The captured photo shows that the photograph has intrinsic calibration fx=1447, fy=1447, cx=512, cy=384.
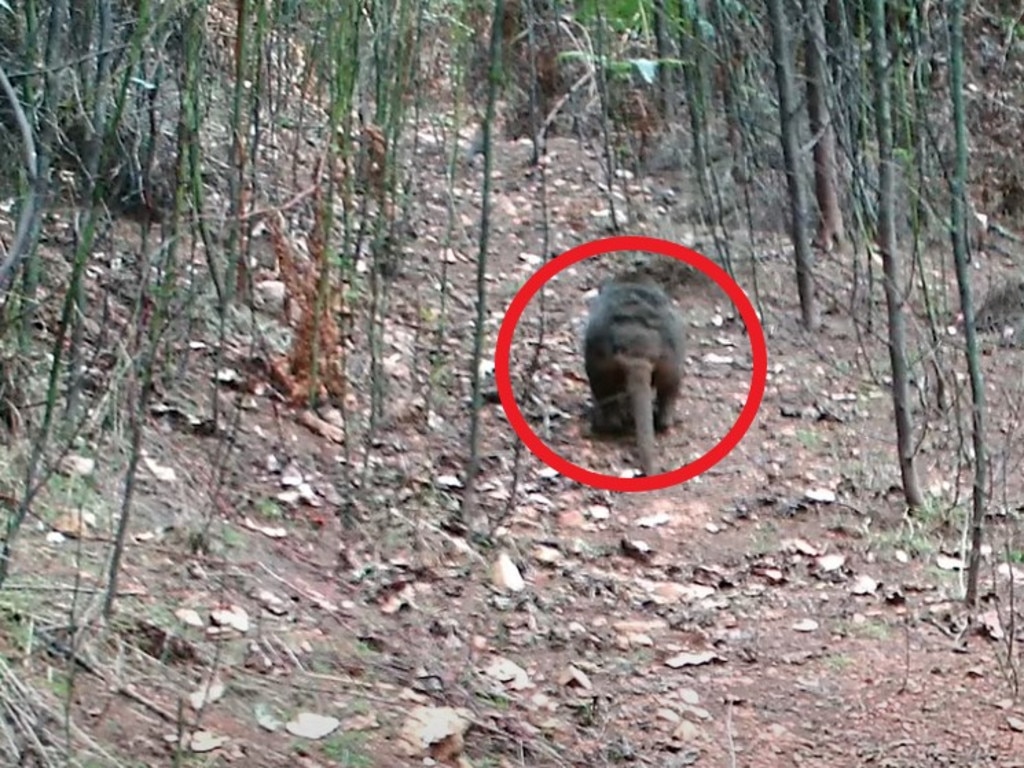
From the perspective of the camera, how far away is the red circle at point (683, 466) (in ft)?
18.5

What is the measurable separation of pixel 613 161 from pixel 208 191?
3.58m

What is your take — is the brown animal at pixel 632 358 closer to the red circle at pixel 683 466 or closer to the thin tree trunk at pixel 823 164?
the red circle at pixel 683 466

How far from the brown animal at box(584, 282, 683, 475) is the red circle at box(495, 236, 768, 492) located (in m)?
0.20

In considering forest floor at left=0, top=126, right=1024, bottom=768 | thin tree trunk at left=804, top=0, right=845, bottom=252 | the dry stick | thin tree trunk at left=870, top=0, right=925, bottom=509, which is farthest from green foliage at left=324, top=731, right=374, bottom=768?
thin tree trunk at left=804, top=0, right=845, bottom=252

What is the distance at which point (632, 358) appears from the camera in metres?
5.82

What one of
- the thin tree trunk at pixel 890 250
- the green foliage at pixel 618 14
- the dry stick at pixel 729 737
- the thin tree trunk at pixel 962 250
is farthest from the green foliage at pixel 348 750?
the green foliage at pixel 618 14

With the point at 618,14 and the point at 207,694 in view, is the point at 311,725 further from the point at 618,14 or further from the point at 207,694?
the point at 618,14

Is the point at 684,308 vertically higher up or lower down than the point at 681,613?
higher up

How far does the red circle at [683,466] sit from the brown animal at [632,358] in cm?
20

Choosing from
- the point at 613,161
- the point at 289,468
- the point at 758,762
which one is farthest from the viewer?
the point at 613,161

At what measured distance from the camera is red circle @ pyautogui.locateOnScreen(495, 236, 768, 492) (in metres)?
5.64

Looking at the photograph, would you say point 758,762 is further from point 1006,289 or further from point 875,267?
point 1006,289

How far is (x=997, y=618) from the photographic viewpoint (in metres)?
4.33

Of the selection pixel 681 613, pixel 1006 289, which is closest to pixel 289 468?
pixel 681 613
